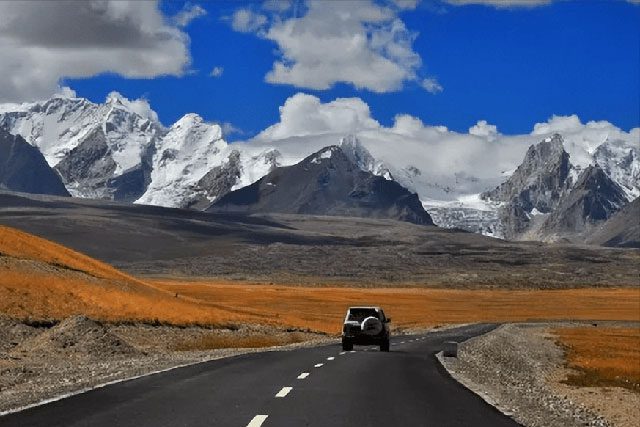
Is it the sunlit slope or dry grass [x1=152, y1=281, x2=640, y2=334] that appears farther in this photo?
dry grass [x1=152, y1=281, x2=640, y2=334]

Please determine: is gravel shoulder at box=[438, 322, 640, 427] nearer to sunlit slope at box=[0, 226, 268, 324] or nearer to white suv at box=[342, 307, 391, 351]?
white suv at box=[342, 307, 391, 351]

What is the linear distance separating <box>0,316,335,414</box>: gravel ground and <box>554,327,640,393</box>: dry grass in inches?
619

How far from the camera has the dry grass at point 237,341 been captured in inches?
2156

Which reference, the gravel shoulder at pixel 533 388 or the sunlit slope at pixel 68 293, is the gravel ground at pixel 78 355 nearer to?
the sunlit slope at pixel 68 293

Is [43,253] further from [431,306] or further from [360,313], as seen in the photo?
[431,306]

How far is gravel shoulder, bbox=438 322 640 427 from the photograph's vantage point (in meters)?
22.8

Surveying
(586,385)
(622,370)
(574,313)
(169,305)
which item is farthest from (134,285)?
(574,313)

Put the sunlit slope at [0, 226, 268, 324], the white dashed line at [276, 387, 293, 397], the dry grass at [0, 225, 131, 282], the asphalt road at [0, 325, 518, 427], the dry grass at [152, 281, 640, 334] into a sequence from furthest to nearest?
the dry grass at [152, 281, 640, 334]
the dry grass at [0, 225, 131, 282]
the sunlit slope at [0, 226, 268, 324]
the white dashed line at [276, 387, 293, 397]
the asphalt road at [0, 325, 518, 427]

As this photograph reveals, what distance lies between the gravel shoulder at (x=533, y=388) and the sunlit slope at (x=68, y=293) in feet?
69.3

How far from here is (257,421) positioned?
18281mm

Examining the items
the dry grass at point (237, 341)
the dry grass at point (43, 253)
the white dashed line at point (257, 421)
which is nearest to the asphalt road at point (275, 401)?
the white dashed line at point (257, 421)

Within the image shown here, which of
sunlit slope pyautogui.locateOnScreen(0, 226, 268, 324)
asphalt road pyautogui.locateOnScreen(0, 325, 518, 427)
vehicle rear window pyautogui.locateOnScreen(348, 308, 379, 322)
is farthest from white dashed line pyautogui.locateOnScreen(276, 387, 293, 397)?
sunlit slope pyautogui.locateOnScreen(0, 226, 268, 324)

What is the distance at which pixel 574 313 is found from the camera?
444 ft

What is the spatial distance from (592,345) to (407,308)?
6710cm
